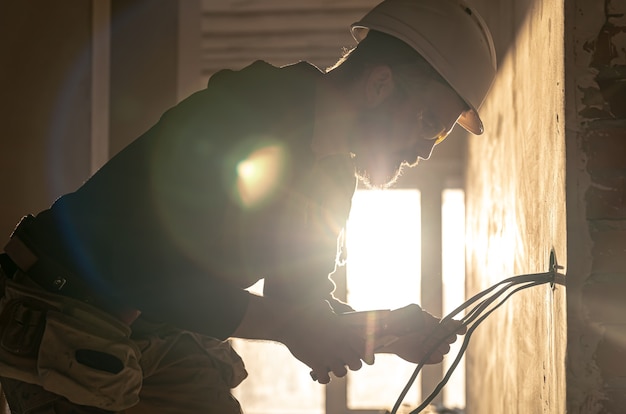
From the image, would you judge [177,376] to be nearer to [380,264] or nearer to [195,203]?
[195,203]

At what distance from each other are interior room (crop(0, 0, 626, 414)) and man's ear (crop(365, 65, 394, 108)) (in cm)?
32

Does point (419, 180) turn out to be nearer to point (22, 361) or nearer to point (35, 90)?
point (35, 90)

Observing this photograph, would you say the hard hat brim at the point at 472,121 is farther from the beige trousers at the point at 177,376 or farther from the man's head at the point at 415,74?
the beige trousers at the point at 177,376

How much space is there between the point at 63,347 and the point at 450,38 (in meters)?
1.02

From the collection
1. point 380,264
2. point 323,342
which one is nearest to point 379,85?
point 323,342

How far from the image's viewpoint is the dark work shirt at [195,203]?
5.32 ft

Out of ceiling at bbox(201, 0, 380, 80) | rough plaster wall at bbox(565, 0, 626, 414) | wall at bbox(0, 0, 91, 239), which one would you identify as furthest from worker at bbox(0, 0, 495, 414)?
ceiling at bbox(201, 0, 380, 80)

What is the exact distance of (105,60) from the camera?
3.72 metres

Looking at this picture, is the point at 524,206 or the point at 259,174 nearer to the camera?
the point at 259,174

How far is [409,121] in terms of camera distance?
184 cm

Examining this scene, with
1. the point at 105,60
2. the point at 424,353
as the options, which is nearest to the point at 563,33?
the point at 424,353

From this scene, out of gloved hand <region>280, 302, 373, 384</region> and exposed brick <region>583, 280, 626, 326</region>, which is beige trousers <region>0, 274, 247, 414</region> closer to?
gloved hand <region>280, 302, 373, 384</region>

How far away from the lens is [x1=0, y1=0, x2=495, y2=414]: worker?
1603 millimetres

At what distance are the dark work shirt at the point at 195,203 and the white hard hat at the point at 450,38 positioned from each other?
25 centimetres
